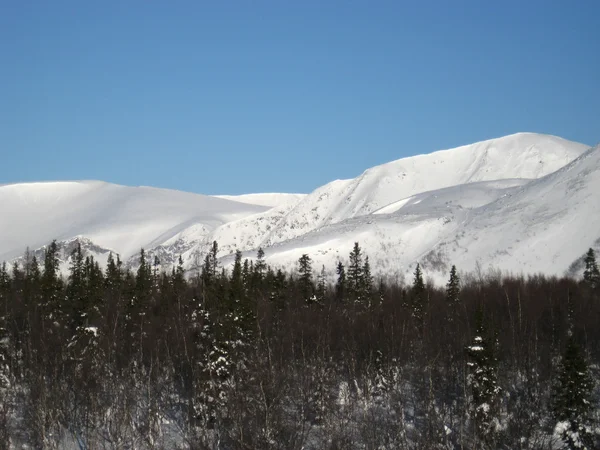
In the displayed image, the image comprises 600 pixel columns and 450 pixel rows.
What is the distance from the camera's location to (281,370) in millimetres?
32125

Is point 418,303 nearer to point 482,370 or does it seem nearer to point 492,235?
point 482,370

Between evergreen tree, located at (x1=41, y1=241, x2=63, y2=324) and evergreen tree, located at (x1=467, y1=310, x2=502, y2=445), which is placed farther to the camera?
evergreen tree, located at (x1=41, y1=241, x2=63, y2=324)

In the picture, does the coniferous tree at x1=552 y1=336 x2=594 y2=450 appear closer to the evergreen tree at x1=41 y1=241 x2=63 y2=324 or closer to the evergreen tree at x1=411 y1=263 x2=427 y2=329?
the evergreen tree at x1=411 y1=263 x2=427 y2=329

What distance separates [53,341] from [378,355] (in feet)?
73.6

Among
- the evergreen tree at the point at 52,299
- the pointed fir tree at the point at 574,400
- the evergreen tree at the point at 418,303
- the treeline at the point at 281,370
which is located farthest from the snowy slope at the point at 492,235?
the pointed fir tree at the point at 574,400

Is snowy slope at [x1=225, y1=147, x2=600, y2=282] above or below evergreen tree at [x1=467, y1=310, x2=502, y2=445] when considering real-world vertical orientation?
above

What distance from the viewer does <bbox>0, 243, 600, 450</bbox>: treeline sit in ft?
87.3

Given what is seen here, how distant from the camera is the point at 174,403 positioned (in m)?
43.0

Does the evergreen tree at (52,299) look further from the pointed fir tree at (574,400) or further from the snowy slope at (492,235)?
the snowy slope at (492,235)

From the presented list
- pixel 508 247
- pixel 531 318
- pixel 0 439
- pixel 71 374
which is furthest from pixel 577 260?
pixel 0 439

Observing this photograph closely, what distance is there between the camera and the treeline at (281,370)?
26.6 m

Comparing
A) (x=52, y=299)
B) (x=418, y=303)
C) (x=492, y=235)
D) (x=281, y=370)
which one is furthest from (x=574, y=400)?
(x=492, y=235)

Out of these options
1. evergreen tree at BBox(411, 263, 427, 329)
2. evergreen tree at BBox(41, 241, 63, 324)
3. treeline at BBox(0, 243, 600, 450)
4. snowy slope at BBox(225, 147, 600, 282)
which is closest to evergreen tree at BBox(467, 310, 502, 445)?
treeline at BBox(0, 243, 600, 450)

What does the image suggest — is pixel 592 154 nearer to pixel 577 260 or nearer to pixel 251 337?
pixel 577 260
